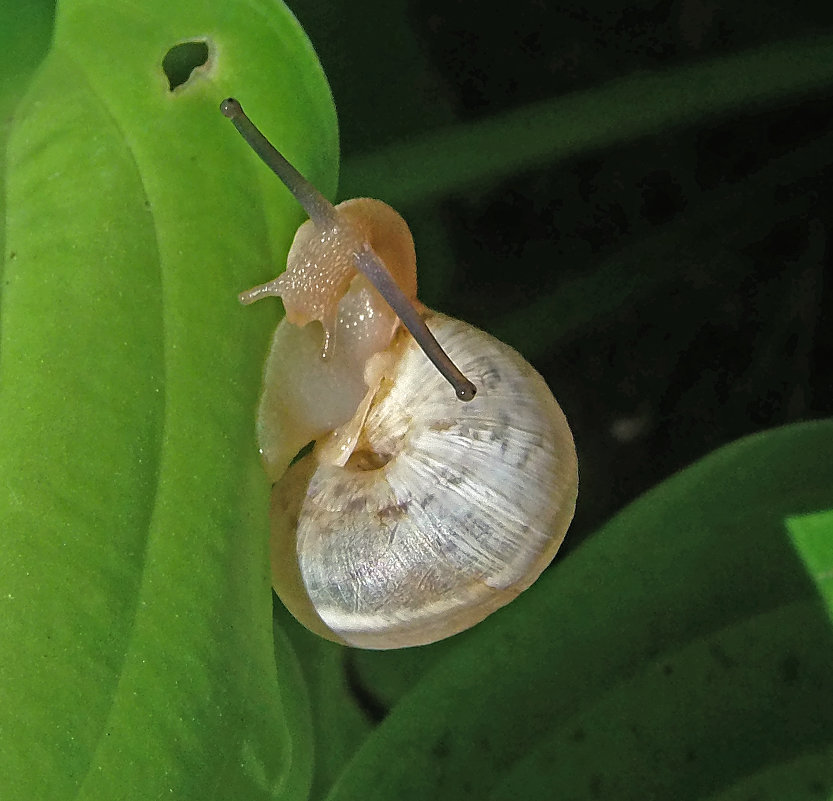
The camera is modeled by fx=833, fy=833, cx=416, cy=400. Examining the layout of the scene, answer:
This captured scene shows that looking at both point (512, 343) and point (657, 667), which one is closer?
point (657, 667)

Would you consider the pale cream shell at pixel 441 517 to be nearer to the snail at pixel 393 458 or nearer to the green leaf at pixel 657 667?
the snail at pixel 393 458

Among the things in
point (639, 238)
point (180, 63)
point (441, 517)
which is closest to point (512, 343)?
point (639, 238)

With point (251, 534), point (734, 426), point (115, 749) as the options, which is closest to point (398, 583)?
point (251, 534)

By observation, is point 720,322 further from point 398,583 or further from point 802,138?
point 398,583

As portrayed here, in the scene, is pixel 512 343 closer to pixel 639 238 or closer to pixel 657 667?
pixel 639 238

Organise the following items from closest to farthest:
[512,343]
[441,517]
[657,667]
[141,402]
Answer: [141,402] → [441,517] → [657,667] → [512,343]

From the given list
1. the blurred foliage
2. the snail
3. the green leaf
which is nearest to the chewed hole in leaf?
the blurred foliage
